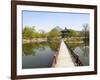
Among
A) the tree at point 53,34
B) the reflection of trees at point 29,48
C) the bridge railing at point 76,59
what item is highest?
the tree at point 53,34

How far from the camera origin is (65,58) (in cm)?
212

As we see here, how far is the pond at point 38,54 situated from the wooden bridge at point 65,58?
54mm

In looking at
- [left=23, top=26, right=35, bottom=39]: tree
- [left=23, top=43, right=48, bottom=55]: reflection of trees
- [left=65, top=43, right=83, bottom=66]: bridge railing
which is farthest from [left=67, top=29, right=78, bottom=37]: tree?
[left=23, top=26, right=35, bottom=39]: tree

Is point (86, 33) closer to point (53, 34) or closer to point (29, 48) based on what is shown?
point (53, 34)

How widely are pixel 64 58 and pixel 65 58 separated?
11 millimetres

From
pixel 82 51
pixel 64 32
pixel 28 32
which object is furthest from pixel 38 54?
pixel 82 51

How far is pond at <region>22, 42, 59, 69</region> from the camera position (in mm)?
1996

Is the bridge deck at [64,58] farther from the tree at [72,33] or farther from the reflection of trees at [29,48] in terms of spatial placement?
the reflection of trees at [29,48]

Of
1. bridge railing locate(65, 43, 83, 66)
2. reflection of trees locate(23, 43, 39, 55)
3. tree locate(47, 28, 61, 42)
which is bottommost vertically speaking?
bridge railing locate(65, 43, 83, 66)

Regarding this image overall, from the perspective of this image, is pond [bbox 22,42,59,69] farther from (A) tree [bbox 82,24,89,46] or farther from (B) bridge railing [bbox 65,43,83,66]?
(A) tree [bbox 82,24,89,46]

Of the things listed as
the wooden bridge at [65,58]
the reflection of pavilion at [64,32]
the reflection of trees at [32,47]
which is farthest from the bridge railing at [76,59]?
the reflection of trees at [32,47]

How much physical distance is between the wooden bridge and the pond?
0.05m

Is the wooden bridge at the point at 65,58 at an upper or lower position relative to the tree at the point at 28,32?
lower

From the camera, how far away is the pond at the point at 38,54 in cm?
200
